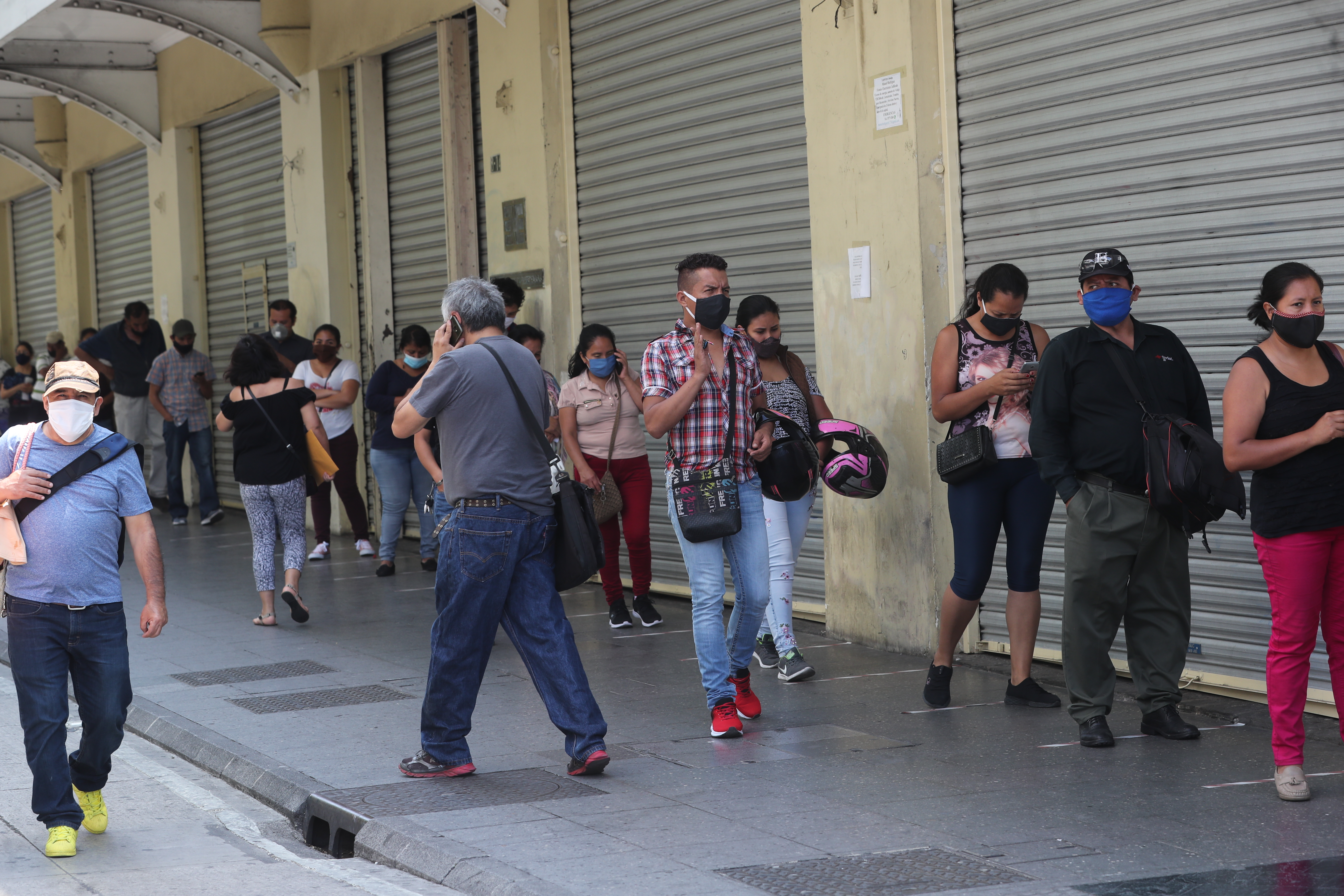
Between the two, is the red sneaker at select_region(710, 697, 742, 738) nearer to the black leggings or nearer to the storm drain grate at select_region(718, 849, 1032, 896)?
the black leggings

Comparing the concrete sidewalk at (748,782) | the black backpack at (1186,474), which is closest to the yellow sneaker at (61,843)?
the concrete sidewalk at (748,782)

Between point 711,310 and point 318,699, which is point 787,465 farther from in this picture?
point 318,699

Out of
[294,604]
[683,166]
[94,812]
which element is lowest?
[94,812]

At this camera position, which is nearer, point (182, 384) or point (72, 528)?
point (72, 528)

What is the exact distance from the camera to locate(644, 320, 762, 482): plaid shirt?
255 inches

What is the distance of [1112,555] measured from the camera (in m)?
6.07

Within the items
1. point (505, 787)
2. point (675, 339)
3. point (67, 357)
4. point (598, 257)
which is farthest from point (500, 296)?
point (67, 357)

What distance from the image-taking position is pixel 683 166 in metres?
10.4

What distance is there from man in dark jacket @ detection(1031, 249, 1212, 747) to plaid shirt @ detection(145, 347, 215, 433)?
38.9 ft

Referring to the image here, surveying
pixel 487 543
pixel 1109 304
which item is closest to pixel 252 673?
pixel 487 543

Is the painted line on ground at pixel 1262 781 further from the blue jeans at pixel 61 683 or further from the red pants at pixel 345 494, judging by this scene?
the red pants at pixel 345 494

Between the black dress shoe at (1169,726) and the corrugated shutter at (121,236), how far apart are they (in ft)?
51.3

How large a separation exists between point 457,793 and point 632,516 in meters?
3.87

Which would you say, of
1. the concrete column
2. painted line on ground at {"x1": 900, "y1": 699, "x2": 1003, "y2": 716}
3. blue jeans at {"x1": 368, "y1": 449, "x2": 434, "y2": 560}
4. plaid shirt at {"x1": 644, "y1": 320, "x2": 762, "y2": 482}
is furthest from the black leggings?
blue jeans at {"x1": 368, "y1": 449, "x2": 434, "y2": 560}
